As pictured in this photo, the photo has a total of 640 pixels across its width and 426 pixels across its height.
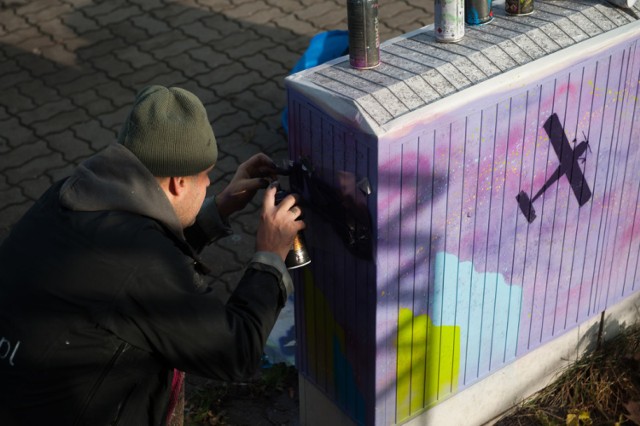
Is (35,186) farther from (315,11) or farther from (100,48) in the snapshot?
(315,11)

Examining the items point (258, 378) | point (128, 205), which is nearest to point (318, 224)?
point (128, 205)

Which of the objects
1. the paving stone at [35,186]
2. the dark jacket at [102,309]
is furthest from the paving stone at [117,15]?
the dark jacket at [102,309]

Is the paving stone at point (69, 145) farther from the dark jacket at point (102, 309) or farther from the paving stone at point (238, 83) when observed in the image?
the dark jacket at point (102, 309)

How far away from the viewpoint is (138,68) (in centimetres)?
659

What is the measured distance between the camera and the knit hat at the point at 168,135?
2.60 metres

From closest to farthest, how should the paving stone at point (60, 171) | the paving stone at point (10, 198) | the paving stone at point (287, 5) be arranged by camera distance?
1. the paving stone at point (10, 198)
2. the paving stone at point (60, 171)
3. the paving stone at point (287, 5)

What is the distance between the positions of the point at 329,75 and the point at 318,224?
0.50 metres

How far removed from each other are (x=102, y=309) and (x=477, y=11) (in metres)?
1.62

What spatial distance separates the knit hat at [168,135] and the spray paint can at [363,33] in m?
0.56

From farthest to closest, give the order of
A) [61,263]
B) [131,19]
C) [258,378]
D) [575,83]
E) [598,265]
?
1. [131,19]
2. [258,378]
3. [598,265]
4. [575,83]
5. [61,263]

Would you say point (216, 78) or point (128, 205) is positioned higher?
point (128, 205)

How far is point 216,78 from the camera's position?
6.37 meters

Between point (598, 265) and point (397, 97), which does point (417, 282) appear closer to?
point (397, 97)

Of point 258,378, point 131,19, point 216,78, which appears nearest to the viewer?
point 258,378
